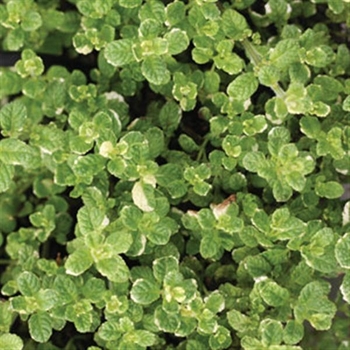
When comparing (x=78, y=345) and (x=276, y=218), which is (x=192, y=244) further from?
(x=78, y=345)

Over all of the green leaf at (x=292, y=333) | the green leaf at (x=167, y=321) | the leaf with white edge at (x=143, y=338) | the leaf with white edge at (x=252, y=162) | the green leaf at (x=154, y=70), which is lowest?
the leaf with white edge at (x=143, y=338)

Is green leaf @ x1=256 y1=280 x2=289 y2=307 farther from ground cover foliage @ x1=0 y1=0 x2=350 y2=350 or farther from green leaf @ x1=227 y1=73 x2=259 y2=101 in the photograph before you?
green leaf @ x1=227 y1=73 x2=259 y2=101

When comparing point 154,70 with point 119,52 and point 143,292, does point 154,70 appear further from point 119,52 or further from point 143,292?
point 143,292

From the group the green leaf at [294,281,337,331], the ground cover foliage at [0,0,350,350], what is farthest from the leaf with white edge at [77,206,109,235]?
the green leaf at [294,281,337,331]

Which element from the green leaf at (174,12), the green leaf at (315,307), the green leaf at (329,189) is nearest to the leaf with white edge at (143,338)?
the green leaf at (315,307)

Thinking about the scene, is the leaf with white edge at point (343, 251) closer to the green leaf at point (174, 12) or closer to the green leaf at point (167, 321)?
the green leaf at point (167, 321)

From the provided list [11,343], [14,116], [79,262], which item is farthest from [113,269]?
[14,116]
